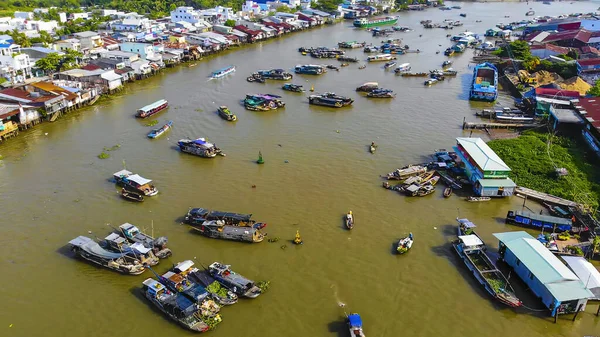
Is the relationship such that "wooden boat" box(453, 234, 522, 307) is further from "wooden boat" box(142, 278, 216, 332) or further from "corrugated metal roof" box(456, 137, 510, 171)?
"wooden boat" box(142, 278, 216, 332)

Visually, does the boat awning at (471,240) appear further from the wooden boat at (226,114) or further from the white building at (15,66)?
the white building at (15,66)

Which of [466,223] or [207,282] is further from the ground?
[466,223]

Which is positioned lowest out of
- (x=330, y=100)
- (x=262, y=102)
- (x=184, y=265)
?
(x=184, y=265)

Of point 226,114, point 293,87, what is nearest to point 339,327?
point 226,114

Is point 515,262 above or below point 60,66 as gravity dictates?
below

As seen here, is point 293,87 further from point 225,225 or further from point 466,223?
point 466,223

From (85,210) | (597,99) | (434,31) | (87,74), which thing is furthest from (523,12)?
(85,210)

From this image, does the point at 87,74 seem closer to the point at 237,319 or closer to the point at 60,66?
the point at 60,66

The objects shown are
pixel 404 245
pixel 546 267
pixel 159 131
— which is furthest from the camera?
pixel 159 131
